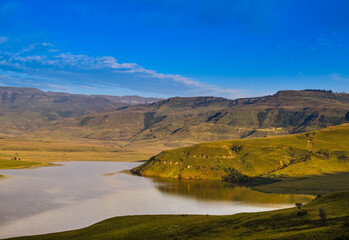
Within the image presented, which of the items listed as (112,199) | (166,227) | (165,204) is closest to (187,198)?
(165,204)

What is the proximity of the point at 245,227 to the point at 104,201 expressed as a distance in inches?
3478

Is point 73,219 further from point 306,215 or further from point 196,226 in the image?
point 306,215

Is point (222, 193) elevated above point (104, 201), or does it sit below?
above

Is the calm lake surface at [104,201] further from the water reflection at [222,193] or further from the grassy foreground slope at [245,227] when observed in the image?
the grassy foreground slope at [245,227]

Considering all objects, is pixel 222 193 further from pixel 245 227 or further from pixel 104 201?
pixel 245 227

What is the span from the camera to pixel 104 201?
459 feet

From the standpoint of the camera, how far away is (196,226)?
76.0m

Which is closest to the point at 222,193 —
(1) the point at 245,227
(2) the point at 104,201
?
(2) the point at 104,201

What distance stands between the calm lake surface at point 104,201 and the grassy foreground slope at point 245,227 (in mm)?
18388

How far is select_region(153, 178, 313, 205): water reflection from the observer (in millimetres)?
139500

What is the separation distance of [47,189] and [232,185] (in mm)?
101934

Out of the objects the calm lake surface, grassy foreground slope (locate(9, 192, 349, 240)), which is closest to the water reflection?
the calm lake surface

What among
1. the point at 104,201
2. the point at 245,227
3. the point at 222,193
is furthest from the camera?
the point at 222,193

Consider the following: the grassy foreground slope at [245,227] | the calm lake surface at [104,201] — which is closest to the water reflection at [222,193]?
the calm lake surface at [104,201]
